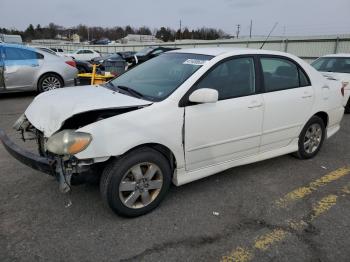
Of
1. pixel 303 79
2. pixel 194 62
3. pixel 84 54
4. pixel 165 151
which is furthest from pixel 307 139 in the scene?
pixel 84 54

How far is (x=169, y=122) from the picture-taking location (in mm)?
3131

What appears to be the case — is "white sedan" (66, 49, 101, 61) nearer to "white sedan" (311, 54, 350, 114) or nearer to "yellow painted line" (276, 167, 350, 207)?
"white sedan" (311, 54, 350, 114)

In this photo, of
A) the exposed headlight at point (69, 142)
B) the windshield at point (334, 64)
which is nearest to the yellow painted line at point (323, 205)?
the exposed headlight at point (69, 142)

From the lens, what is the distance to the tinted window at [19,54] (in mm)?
8839

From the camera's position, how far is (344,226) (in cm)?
310

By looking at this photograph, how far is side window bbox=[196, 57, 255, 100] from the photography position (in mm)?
3537

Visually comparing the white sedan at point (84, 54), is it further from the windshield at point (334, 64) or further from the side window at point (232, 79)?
the side window at point (232, 79)

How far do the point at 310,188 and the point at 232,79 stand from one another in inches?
62.9

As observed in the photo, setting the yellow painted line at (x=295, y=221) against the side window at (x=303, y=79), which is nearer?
the yellow painted line at (x=295, y=221)

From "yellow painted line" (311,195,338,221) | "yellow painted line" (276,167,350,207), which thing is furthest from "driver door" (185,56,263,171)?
"yellow painted line" (311,195,338,221)

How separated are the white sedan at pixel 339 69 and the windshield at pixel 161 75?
203 inches

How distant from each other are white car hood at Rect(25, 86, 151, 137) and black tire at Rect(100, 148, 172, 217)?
1.61 feet

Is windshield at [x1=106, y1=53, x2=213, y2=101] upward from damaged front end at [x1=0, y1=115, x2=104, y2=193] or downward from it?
upward

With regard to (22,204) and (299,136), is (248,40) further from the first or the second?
(22,204)
